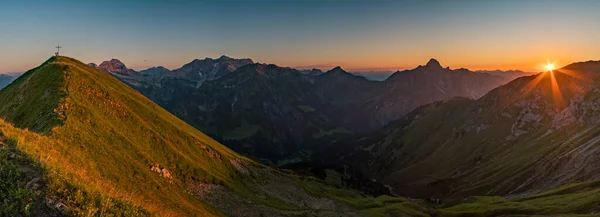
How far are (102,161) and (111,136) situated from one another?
10.6m

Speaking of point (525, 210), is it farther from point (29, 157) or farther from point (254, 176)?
point (29, 157)

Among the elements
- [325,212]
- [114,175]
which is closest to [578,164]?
[325,212]

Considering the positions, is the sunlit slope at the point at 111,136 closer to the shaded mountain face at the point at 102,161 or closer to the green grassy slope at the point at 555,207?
the shaded mountain face at the point at 102,161

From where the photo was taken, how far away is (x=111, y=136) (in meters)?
60.8

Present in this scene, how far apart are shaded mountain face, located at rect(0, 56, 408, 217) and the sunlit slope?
0.22m

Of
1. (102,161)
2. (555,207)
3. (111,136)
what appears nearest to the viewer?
(102,161)

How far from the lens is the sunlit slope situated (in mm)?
49844

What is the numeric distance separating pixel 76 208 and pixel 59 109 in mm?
51514

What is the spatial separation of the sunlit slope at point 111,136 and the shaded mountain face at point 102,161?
223mm

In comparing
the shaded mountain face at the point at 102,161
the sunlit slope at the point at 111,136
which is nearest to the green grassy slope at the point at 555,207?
the shaded mountain face at the point at 102,161

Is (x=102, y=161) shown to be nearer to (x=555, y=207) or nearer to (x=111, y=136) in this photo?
(x=111, y=136)

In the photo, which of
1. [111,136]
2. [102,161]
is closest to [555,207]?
[102,161]

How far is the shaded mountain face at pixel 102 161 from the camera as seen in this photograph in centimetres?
1550

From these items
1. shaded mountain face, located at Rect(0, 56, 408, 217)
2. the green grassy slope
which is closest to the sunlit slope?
shaded mountain face, located at Rect(0, 56, 408, 217)
